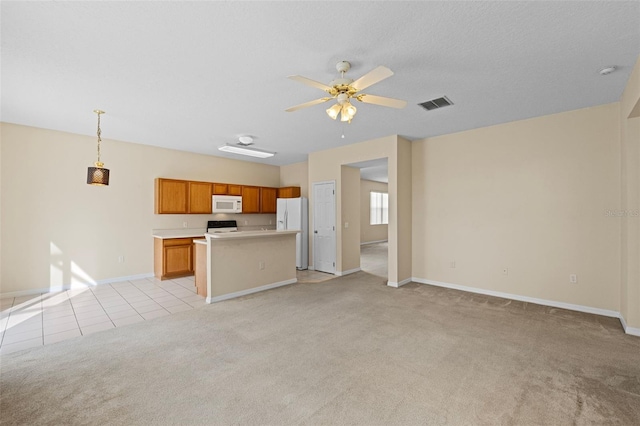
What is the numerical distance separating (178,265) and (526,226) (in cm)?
643

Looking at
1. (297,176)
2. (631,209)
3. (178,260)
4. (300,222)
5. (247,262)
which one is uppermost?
(297,176)

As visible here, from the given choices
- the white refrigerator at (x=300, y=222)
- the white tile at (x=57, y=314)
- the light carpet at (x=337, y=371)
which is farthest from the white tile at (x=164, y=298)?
the white refrigerator at (x=300, y=222)

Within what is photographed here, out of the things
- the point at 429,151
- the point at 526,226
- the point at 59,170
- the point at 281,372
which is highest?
the point at 429,151

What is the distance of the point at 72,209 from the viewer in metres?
5.05

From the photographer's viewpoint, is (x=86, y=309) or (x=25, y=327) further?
(x=86, y=309)

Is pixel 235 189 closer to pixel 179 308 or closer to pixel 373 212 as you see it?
→ pixel 179 308

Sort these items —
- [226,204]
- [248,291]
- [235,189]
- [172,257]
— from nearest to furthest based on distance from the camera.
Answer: [248,291] < [172,257] < [226,204] < [235,189]

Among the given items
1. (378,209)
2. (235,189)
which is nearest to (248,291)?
(235,189)

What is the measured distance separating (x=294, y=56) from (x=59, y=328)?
410 centimetres

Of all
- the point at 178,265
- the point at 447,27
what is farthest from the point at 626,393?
the point at 178,265

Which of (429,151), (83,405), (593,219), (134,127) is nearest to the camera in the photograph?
(83,405)

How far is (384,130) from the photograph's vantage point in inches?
192

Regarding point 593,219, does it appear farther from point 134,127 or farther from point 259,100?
point 134,127

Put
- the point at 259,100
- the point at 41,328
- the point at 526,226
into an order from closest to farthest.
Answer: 1. the point at 41,328
2. the point at 259,100
3. the point at 526,226
